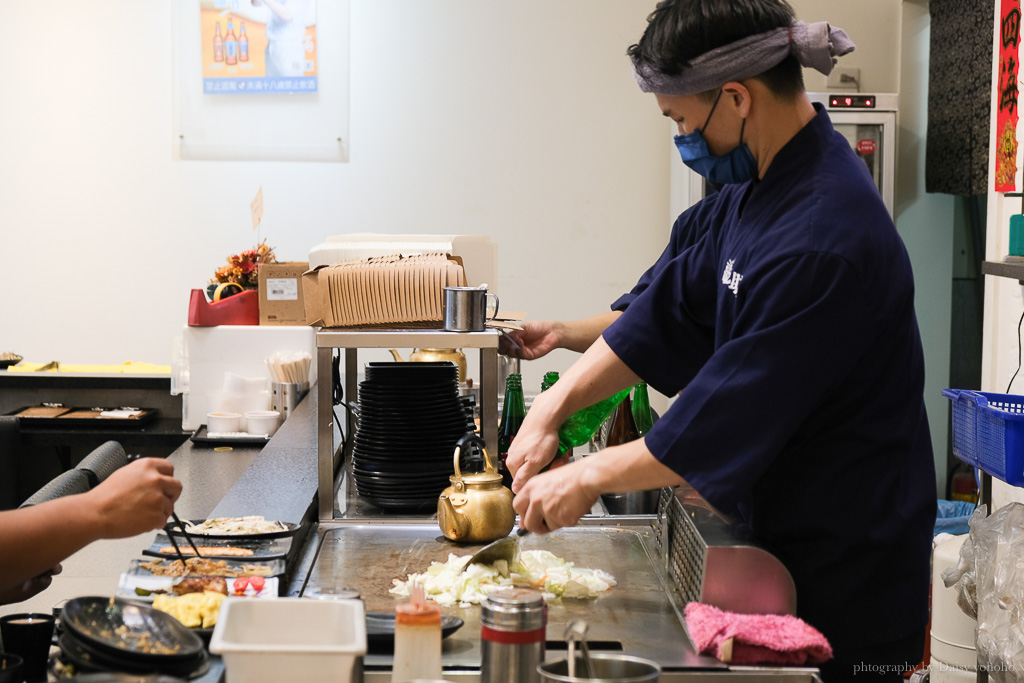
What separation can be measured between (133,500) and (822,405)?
1.00m

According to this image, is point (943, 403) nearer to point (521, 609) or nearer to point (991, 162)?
point (991, 162)

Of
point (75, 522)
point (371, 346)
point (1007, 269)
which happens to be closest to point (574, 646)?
point (75, 522)

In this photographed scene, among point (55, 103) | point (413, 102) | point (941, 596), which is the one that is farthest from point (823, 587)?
point (55, 103)

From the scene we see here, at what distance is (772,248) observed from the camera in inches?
54.6

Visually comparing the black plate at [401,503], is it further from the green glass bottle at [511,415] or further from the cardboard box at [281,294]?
the cardboard box at [281,294]

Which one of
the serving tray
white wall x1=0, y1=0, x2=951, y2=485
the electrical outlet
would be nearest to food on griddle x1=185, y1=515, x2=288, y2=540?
the serving tray

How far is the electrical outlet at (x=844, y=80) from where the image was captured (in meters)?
5.09

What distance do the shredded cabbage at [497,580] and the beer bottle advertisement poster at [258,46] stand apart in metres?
4.19

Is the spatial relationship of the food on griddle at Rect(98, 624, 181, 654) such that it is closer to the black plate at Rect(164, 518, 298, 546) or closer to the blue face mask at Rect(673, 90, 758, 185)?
the black plate at Rect(164, 518, 298, 546)

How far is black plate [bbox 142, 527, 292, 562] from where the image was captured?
64.5 inches

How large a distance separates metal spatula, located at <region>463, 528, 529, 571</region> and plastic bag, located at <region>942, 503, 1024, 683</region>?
1492 mm

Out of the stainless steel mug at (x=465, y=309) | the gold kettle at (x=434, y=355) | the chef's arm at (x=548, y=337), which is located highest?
the stainless steel mug at (x=465, y=309)

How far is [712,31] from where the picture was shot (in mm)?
1428

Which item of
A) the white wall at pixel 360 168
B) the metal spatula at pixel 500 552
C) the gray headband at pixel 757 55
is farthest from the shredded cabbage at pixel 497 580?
the white wall at pixel 360 168
